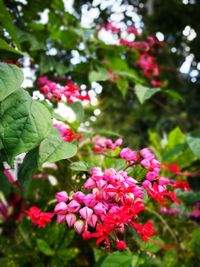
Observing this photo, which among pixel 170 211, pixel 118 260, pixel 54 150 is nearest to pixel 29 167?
pixel 54 150

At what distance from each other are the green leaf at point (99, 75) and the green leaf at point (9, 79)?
819 mm

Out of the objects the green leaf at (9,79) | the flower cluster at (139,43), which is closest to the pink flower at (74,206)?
the green leaf at (9,79)

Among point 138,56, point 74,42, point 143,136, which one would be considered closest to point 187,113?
point 143,136

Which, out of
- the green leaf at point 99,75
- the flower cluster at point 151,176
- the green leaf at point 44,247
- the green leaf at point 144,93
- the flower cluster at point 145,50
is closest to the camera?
the flower cluster at point 151,176

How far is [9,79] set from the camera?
0.71 meters

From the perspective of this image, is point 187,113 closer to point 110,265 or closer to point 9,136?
point 110,265

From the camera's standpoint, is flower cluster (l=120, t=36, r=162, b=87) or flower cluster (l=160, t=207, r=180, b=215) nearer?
flower cluster (l=160, t=207, r=180, b=215)

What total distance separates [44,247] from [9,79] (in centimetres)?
96

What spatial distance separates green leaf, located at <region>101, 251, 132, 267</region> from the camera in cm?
107

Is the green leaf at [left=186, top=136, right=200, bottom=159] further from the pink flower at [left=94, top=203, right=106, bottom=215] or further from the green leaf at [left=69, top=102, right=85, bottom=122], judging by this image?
the pink flower at [left=94, top=203, right=106, bottom=215]

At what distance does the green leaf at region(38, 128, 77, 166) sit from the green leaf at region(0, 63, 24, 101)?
0.16 metres

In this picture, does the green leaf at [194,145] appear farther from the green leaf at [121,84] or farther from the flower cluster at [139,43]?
the flower cluster at [139,43]

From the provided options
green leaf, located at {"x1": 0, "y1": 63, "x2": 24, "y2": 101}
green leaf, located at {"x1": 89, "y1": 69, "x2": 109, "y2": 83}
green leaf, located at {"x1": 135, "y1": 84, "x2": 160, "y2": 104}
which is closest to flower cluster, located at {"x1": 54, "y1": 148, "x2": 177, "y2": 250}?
green leaf, located at {"x1": 0, "y1": 63, "x2": 24, "y2": 101}

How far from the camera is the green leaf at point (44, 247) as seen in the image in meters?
1.44
